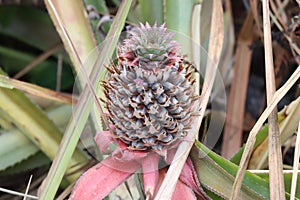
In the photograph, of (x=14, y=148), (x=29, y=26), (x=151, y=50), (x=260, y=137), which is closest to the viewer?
(x=151, y=50)

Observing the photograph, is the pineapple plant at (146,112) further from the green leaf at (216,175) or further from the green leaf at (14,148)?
the green leaf at (14,148)

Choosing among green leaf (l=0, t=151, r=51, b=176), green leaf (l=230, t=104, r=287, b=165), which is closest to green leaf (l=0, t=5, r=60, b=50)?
green leaf (l=0, t=151, r=51, b=176)

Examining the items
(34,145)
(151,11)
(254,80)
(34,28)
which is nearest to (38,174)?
(34,145)

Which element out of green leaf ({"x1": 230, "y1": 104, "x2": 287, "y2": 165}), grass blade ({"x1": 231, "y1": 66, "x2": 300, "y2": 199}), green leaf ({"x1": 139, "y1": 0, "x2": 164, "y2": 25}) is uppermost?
green leaf ({"x1": 139, "y1": 0, "x2": 164, "y2": 25})

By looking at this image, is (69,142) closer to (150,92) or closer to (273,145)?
(150,92)

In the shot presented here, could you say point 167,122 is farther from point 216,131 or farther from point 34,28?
point 34,28

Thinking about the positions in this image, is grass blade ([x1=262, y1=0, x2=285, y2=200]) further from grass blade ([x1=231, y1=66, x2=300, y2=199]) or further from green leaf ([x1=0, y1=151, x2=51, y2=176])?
green leaf ([x1=0, y1=151, x2=51, y2=176])

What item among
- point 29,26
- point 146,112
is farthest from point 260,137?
point 29,26
